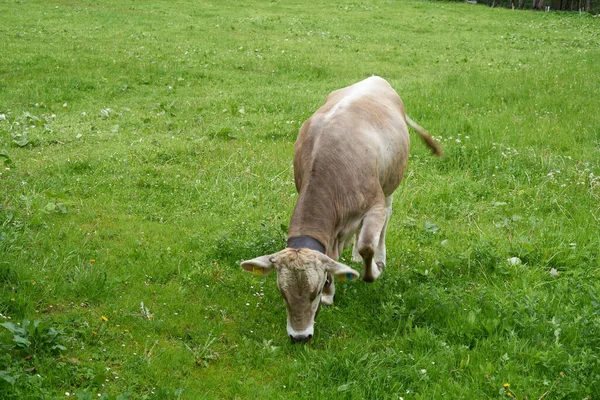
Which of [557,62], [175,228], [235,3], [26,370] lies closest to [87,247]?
[175,228]

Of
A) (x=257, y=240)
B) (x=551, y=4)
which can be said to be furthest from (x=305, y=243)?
(x=551, y=4)

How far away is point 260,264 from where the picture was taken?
591 cm

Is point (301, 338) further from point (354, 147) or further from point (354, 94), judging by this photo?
point (354, 94)

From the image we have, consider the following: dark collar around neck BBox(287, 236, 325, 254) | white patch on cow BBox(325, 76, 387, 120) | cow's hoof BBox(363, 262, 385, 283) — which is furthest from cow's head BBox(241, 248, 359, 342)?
white patch on cow BBox(325, 76, 387, 120)

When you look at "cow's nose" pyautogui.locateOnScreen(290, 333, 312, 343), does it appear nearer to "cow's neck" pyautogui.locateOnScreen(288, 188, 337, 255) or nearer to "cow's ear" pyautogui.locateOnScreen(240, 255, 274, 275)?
"cow's ear" pyautogui.locateOnScreen(240, 255, 274, 275)

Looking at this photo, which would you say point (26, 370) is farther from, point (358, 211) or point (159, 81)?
point (159, 81)

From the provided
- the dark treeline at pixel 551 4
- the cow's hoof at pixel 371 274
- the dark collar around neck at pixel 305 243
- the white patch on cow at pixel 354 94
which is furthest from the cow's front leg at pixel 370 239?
the dark treeline at pixel 551 4

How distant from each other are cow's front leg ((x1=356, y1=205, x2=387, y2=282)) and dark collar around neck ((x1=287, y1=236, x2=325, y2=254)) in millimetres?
518

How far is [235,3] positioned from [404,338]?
33.6m

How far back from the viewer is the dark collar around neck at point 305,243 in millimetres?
6059

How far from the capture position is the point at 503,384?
5.27 m

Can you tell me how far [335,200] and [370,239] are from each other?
1.67 feet

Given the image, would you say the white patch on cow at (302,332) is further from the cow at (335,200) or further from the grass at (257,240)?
the grass at (257,240)

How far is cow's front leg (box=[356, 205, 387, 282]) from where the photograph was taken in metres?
6.45
